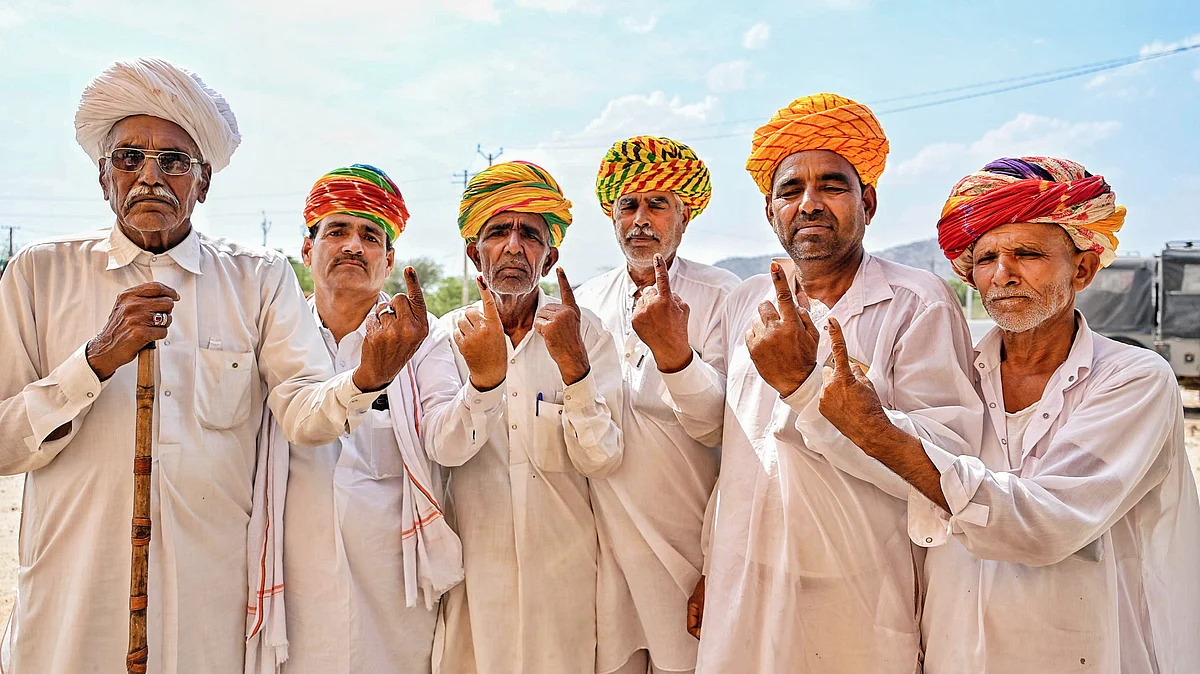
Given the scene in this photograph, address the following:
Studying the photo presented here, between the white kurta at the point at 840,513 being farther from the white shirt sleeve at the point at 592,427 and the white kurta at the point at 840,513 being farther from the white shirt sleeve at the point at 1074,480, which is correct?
the white shirt sleeve at the point at 592,427

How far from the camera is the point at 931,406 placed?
2.37m

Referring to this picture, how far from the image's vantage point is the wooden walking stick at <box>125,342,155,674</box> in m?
2.38

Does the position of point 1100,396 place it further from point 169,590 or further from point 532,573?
point 169,590

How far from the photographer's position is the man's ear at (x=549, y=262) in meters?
3.17

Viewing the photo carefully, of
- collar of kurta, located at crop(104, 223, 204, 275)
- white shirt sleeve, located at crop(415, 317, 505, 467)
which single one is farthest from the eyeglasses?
white shirt sleeve, located at crop(415, 317, 505, 467)

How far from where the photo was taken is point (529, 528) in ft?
9.50

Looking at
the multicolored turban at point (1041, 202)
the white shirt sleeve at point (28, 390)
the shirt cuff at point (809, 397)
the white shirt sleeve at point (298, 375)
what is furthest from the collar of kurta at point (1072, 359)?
the white shirt sleeve at point (28, 390)

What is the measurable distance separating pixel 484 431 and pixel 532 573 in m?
0.53

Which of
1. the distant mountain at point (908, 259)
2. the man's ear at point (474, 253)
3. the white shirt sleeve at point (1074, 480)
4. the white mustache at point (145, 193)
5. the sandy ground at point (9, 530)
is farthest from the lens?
the distant mountain at point (908, 259)

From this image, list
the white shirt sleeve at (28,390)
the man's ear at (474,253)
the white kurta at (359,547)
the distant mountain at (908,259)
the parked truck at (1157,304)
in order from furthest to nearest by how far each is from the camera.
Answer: the distant mountain at (908,259)
the parked truck at (1157,304)
the man's ear at (474,253)
the white kurta at (359,547)
the white shirt sleeve at (28,390)

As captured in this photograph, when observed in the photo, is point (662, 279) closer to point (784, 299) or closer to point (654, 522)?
point (784, 299)

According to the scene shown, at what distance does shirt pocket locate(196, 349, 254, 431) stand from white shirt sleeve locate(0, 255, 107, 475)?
0.94 feet

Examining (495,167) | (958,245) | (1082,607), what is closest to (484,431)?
(495,167)

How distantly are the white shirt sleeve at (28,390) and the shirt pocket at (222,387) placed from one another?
0.94ft
